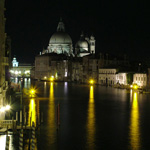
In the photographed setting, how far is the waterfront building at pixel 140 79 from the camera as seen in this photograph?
4511 centimetres

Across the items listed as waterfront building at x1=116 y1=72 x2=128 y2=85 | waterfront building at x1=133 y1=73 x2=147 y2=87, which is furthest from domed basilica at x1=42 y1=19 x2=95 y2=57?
waterfront building at x1=133 y1=73 x2=147 y2=87

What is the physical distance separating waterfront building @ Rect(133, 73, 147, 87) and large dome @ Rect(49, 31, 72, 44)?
1942 inches

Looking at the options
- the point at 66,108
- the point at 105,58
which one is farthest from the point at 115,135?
the point at 105,58

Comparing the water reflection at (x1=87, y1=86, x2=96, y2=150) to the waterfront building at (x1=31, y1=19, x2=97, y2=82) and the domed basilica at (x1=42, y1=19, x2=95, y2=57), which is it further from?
the domed basilica at (x1=42, y1=19, x2=95, y2=57)

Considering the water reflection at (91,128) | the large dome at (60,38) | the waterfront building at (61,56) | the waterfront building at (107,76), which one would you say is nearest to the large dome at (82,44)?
the waterfront building at (61,56)

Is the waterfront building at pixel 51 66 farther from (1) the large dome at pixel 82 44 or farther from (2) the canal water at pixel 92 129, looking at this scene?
(2) the canal water at pixel 92 129

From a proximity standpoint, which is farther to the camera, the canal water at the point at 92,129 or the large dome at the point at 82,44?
the large dome at the point at 82,44

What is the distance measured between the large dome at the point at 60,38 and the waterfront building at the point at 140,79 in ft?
162

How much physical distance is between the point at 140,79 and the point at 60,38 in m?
52.7

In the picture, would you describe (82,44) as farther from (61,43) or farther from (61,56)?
(61,43)

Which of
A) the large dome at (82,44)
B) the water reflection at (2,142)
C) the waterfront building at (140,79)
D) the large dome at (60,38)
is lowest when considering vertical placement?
the water reflection at (2,142)

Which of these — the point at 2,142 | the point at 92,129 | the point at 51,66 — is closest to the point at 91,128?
the point at 92,129

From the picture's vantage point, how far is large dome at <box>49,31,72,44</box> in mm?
98062

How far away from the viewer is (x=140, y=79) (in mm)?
47219
